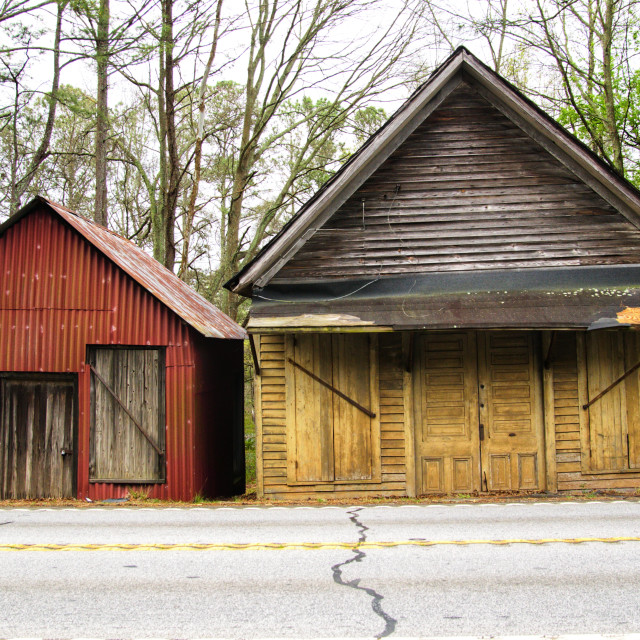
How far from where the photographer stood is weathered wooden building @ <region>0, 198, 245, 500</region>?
11906 mm

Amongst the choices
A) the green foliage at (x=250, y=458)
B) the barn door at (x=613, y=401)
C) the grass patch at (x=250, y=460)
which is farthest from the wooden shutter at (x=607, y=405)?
the green foliage at (x=250, y=458)

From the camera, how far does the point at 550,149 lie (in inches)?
468

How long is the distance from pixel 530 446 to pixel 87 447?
7367mm

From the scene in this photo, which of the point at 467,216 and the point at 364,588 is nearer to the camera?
the point at 364,588

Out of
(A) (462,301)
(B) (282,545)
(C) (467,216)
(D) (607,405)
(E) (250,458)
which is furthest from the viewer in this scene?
(E) (250,458)

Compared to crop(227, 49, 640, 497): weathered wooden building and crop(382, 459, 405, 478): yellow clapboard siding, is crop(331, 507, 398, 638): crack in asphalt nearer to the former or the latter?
crop(382, 459, 405, 478): yellow clapboard siding

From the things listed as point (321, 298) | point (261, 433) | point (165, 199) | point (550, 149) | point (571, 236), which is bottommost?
point (261, 433)

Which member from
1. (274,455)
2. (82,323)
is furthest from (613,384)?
(82,323)

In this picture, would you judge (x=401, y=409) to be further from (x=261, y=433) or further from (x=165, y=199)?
(x=165, y=199)

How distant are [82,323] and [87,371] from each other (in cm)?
82

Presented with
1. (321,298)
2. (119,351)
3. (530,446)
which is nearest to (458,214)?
(321,298)

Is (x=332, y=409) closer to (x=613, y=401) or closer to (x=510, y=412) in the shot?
(x=510, y=412)

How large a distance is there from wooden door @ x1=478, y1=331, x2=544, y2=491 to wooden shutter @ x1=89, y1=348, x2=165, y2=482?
17.7ft

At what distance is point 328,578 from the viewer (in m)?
5.96
